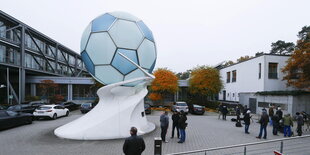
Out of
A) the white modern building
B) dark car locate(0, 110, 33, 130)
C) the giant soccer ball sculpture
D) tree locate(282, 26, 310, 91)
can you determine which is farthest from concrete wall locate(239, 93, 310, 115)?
dark car locate(0, 110, 33, 130)

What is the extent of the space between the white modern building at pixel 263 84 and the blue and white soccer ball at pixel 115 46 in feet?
52.2

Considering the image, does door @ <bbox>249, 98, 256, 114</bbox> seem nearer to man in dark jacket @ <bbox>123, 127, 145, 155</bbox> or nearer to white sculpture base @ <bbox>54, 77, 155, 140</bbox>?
white sculpture base @ <bbox>54, 77, 155, 140</bbox>

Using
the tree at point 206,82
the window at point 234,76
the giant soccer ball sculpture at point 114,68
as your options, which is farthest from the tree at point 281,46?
the giant soccer ball sculpture at point 114,68

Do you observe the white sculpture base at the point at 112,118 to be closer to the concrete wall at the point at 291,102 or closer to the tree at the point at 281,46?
the concrete wall at the point at 291,102

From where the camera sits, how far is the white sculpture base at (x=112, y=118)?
7887 millimetres

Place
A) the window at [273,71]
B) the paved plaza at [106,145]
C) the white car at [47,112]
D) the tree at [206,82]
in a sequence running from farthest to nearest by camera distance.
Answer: the tree at [206,82], the window at [273,71], the white car at [47,112], the paved plaza at [106,145]

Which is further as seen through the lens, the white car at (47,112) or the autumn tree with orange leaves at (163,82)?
the autumn tree with orange leaves at (163,82)

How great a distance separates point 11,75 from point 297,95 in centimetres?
4218

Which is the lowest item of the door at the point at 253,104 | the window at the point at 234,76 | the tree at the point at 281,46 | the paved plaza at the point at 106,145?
the door at the point at 253,104

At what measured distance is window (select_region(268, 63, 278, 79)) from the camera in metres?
20.9

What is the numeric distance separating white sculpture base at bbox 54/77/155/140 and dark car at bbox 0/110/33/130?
13.1 ft

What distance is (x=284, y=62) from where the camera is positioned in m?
20.6

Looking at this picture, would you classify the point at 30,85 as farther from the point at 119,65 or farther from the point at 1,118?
the point at 119,65

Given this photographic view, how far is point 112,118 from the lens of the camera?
8188mm
